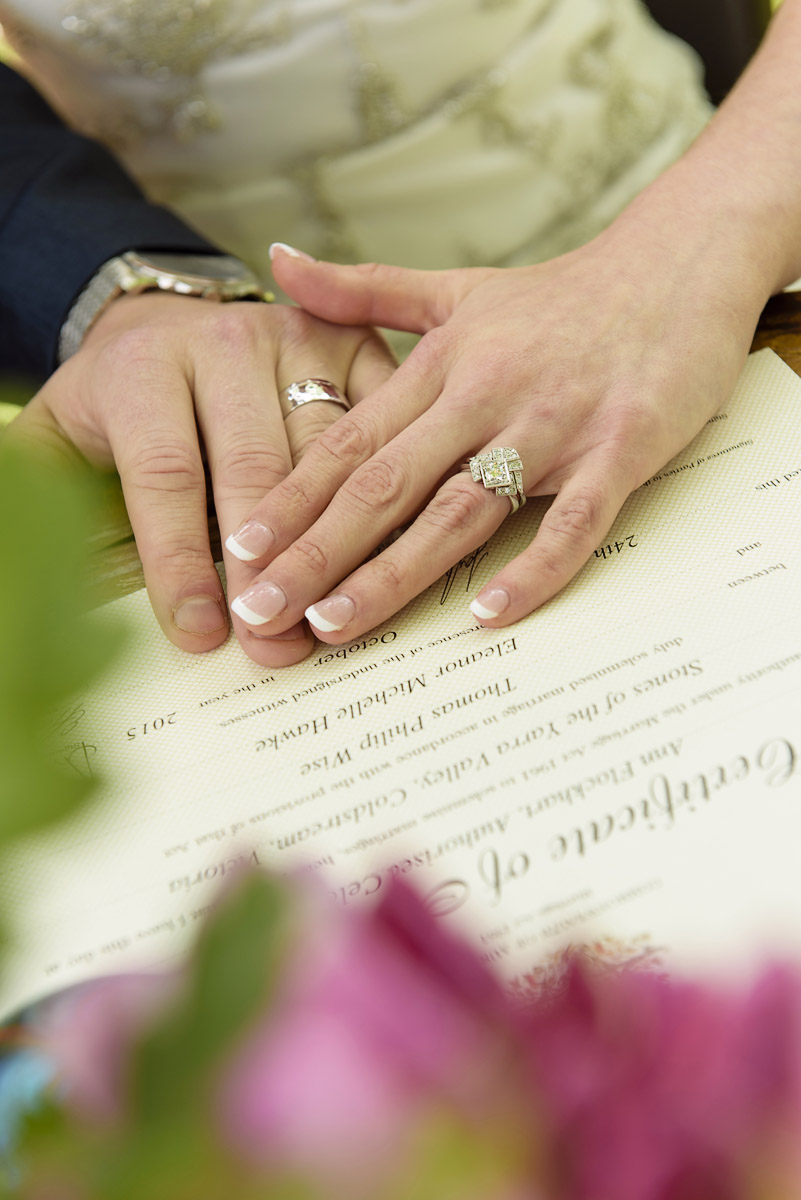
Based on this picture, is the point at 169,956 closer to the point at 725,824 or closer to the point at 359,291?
the point at 725,824

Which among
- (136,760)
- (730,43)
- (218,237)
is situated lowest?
(136,760)

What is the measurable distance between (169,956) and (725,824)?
24cm

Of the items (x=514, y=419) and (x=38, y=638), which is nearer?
(x=38, y=638)

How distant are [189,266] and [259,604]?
45cm

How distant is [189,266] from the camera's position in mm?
814

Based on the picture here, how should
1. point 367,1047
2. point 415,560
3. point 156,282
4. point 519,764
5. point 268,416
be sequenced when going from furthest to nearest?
point 156,282
point 268,416
point 415,560
point 519,764
point 367,1047

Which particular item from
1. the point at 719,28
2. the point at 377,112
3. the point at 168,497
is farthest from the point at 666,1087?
the point at 719,28

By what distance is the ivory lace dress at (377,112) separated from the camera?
0.87 m

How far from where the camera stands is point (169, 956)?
38 cm

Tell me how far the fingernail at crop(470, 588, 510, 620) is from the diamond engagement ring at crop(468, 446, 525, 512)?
0.29 ft

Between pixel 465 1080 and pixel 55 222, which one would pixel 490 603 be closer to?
pixel 465 1080

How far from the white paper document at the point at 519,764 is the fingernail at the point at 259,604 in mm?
34

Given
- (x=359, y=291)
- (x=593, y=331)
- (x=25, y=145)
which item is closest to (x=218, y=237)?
(x=25, y=145)

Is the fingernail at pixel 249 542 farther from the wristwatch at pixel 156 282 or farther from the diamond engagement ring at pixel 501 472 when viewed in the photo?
the wristwatch at pixel 156 282
